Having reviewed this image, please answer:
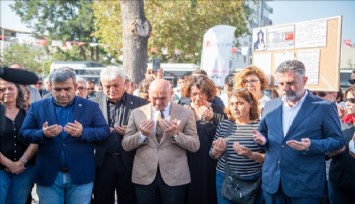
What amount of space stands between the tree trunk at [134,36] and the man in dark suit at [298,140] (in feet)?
17.7

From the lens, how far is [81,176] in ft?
12.3

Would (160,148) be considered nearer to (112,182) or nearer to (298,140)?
(112,182)

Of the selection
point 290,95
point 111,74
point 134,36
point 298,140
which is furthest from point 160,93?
point 134,36

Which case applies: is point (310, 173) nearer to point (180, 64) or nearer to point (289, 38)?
point (289, 38)

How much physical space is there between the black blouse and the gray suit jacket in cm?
114

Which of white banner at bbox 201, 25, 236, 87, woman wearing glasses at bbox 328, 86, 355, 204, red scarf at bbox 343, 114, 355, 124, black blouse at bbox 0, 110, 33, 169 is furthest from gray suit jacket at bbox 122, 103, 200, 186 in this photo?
white banner at bbox 201, 25, 236, 87

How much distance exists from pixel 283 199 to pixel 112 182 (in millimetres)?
1929

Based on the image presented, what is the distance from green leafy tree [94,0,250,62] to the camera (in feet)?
68.0

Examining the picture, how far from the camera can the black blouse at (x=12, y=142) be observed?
3873 mm

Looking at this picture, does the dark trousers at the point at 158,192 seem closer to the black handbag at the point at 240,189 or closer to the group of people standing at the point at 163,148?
the group of people standing at the point at 163,148

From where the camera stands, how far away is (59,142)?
12.2ft

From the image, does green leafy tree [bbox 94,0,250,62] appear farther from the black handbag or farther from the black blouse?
the black handbag

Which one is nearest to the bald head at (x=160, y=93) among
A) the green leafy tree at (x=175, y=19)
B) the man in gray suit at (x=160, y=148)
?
the man in gray suit at (x=160, y=148)

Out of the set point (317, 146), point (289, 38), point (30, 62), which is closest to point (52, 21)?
point (30, 62)
